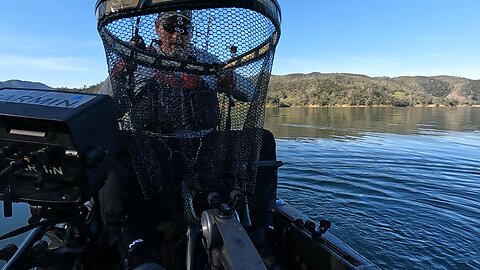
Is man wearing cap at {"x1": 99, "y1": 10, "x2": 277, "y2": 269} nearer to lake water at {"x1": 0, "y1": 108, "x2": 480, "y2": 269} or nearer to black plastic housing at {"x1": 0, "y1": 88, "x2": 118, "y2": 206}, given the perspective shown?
black plastic housing at {"x1": 0, "y1": 88, "x2": 118, "y2": 206}

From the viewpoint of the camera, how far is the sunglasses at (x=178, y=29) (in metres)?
1.79

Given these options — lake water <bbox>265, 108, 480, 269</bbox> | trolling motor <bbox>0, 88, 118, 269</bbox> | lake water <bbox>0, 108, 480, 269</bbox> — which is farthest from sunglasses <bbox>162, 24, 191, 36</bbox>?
lake water <bbox>265, 108, 480, 269</bbox>

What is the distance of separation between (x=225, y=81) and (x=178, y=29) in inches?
16.3

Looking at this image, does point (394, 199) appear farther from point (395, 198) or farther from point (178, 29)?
point (178, 29)

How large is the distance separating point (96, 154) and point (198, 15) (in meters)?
0.85

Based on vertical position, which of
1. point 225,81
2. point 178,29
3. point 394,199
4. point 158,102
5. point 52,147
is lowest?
point 394,199

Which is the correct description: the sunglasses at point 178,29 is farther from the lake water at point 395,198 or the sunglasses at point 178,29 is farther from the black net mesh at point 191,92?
the lake water at point 395,198

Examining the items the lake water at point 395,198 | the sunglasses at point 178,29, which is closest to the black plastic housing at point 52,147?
the sunglasses at point 178,29

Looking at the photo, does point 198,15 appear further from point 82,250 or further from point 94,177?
point 82,250

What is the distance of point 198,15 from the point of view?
1740mm

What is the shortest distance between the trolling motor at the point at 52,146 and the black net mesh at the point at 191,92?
27 cm

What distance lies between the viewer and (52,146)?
1618 millimetres

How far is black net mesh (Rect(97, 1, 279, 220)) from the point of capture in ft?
5.99

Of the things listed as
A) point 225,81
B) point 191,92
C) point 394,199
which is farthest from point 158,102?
point 394,199
